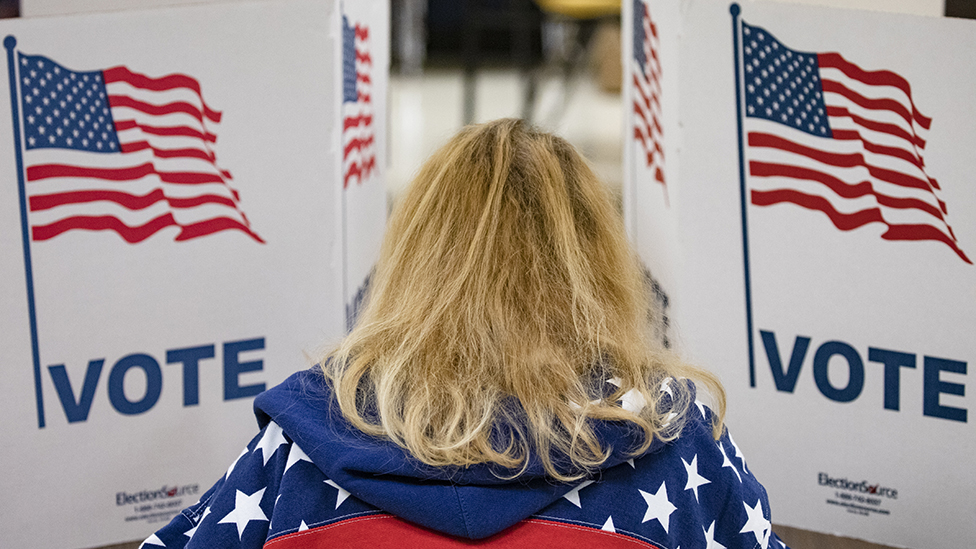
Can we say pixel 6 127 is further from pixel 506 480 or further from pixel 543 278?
pixel 506 480

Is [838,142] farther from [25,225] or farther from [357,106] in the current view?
[25,225]

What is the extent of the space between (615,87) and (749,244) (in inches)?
253

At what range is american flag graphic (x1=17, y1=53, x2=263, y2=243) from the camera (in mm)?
1693

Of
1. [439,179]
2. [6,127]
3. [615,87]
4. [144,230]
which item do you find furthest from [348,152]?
[615,87]

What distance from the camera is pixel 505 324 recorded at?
111cm

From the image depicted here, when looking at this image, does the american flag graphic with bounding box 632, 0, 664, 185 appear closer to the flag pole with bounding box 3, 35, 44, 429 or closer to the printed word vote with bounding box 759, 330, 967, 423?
the printed word vote with bounding box 759, 330, 967, 423

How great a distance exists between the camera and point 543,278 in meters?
1.14

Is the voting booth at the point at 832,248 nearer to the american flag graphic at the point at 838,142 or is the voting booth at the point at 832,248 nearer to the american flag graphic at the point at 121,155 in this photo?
the american flag graphic at the point at 838,142

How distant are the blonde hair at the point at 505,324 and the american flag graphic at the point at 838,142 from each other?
26.1 inches

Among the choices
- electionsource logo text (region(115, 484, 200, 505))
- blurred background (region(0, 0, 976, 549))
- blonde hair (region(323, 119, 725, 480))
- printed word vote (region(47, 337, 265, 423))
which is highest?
blurred background (region(0, 0, 976, 549))

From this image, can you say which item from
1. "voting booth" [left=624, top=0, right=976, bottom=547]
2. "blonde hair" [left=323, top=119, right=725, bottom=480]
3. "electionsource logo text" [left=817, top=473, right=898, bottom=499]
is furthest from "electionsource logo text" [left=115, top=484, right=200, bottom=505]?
"electionsource logo text" [left=817, top=473, right=898, bottom=499]

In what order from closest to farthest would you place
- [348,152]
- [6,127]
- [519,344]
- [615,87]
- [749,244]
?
[519,344], [6,127], [749,244], [348,152], [615,87]

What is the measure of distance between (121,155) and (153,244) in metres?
Result: 0.20

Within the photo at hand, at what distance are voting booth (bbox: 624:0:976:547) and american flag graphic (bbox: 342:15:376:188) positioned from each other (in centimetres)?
77
